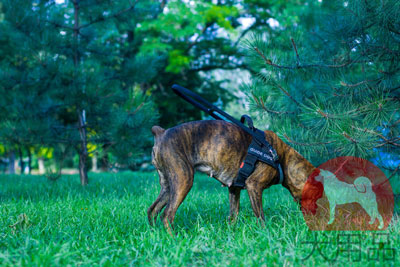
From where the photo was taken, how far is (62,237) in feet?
10.7

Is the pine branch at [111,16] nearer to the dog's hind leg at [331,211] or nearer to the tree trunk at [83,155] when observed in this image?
the tree trunk at [83,155]

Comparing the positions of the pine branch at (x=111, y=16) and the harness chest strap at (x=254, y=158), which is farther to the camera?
the pine branch at (x=111, y=16)

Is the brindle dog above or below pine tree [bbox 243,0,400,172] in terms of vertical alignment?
below

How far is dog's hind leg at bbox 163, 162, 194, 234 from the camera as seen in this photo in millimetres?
3395

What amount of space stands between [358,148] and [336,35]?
243 centimetres

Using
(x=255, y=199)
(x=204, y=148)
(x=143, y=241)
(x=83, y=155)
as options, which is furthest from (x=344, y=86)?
(x=83, y=155)

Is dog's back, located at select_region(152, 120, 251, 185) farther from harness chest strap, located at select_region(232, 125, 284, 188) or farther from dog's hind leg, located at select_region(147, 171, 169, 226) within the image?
dog's hind leg, located at select_region(147, 171, 169, 226)

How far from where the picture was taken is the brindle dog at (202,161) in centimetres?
342

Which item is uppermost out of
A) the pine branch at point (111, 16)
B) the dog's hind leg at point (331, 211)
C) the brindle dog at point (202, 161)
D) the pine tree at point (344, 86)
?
the pine branch at point (111, 16)

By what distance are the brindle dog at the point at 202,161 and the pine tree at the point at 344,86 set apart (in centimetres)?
63

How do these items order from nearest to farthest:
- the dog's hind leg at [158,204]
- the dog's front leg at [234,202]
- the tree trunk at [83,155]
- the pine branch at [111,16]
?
the dog's hind leg at [158,204], the dog's front leg at [234,202], the tree trunk at [83,155], the pine branch at [111,16]

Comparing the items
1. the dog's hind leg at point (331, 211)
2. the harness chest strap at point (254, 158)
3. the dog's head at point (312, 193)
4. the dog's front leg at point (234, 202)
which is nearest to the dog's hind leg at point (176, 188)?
the harness chest strap at point (254, 158)

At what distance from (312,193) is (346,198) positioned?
0.91 metres

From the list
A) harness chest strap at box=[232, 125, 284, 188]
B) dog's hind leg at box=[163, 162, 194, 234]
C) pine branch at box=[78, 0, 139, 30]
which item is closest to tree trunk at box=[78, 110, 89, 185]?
pine branch at box=[78, 0, 139, 30]
